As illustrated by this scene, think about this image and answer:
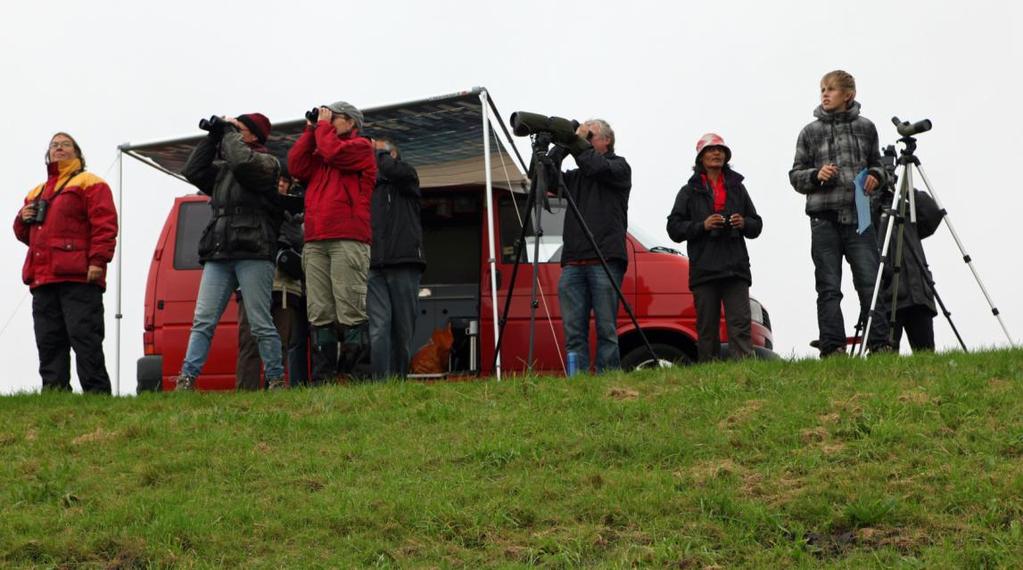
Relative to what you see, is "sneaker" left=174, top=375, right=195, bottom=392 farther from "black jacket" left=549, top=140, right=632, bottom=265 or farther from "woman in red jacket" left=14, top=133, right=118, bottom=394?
"black jacket" left=549, top=140, right=632, bottom=265

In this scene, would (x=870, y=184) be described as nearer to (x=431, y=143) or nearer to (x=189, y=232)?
(x=431, y=143)

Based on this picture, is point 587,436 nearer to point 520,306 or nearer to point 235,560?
point 235,560

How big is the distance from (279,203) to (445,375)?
2.34m

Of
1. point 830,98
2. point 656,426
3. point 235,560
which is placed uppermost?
point 830,98

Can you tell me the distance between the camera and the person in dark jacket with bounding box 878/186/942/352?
9695 mm

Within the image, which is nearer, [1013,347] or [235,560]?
[235,560]

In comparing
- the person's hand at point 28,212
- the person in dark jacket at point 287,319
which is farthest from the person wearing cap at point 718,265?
the person's hand at point 28,212

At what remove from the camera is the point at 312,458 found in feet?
24.1

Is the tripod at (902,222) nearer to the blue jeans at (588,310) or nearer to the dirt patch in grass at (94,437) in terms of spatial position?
the blue jeans at (588,310)

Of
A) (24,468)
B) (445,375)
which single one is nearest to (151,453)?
(24,468)

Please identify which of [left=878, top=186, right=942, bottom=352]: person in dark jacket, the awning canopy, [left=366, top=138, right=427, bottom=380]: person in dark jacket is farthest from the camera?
the awning canopy

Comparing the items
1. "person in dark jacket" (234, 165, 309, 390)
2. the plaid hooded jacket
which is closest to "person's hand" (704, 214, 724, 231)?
the plaid hooded jacket

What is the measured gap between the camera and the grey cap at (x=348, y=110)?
970cm

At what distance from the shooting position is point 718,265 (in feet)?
32.1
